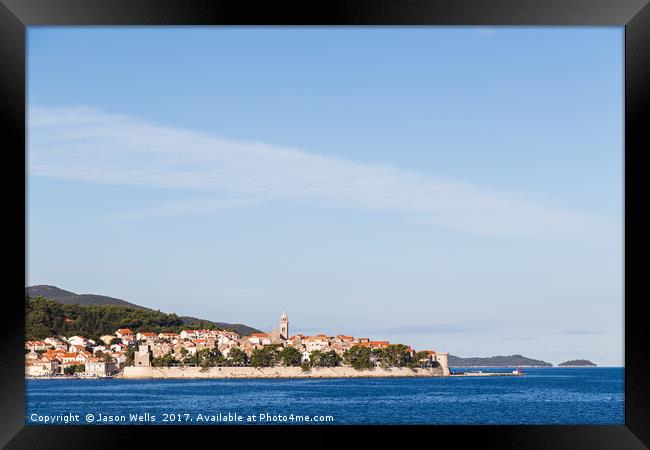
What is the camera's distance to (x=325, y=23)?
17.1 ft

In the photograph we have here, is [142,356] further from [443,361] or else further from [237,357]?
[443,361]

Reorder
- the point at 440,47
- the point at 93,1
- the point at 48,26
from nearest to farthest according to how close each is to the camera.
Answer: the point at 93,1
the point at 48,26
the point at 440,47

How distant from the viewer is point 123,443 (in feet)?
16.8

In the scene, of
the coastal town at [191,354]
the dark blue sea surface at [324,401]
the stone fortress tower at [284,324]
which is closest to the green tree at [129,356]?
the coastal town at [191,354]

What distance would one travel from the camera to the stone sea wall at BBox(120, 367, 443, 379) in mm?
47812

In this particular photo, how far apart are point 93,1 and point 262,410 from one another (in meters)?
31.5

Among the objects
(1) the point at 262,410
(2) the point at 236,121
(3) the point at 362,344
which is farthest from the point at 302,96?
(1) the point at 262,410

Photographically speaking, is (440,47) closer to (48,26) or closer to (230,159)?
(230,159)

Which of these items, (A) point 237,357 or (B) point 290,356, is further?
(B) point 290,356

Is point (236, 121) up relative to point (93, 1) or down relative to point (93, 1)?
up

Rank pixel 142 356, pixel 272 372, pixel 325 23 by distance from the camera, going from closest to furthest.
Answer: pixel 325 23, pixel 272 372, pixel 142 356

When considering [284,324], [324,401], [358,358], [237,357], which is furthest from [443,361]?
[324,401]

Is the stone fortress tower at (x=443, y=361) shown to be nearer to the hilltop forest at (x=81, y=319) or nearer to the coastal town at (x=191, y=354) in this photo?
the coastal town at (x=191, y=354)

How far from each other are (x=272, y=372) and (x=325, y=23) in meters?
44.0
